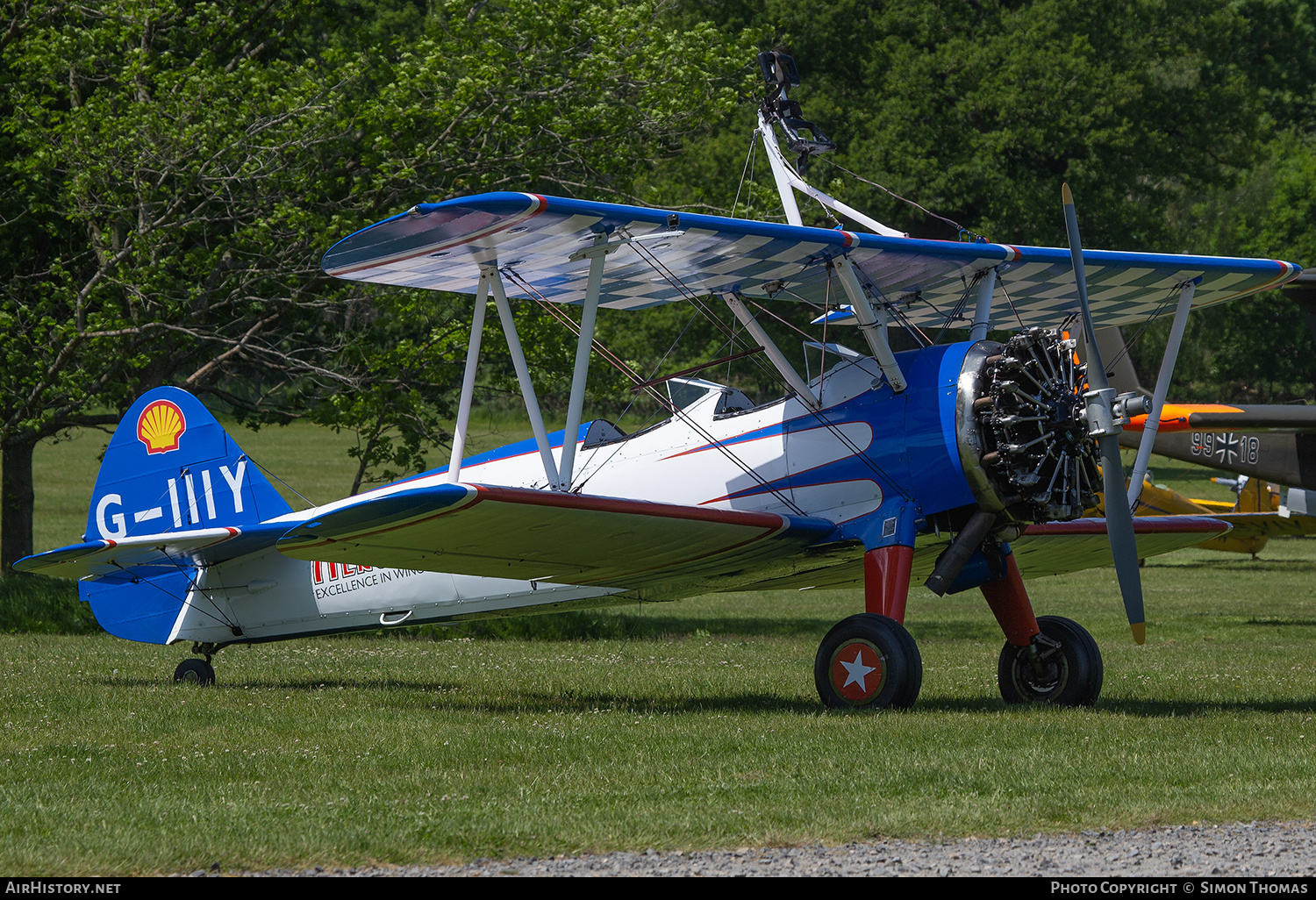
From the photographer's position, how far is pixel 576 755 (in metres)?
7.20

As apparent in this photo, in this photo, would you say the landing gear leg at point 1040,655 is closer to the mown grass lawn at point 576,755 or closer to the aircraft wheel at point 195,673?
the mown grass lawn at point 576,755

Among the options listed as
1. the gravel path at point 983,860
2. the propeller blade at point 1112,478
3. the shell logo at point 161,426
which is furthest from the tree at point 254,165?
the gravel path at point 983,860

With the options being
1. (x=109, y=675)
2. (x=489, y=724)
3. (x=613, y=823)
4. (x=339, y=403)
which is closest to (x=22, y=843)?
(x=613, y=823)

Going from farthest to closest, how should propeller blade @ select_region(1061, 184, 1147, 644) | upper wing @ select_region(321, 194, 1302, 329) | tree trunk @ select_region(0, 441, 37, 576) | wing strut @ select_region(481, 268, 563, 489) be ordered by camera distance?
tree trunk @ select_region(0, 441, 37, 576), wing strut @ select_region(481, 268, 563, 489), propeller blade @ select_region(1061, 184, 1147, 644), upper wing @ select_region(321, 194, 1302, 329)

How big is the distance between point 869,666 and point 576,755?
2.23 meters

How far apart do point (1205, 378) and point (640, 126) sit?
39550mm

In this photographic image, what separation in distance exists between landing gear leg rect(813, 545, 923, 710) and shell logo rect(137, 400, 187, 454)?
636cm

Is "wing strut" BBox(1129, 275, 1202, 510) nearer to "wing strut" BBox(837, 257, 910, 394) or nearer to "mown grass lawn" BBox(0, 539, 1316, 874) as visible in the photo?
"mown grass lawn" BBox(0, 539, 1316, 874)

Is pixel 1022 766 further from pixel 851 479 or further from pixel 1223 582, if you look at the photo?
pixel 1223 582

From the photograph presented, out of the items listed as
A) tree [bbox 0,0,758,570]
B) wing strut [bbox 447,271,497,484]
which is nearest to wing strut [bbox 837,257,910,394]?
wing strut [bbox 447,271,497,484]

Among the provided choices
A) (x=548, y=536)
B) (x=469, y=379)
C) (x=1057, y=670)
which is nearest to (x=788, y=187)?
(x=469, y=379)

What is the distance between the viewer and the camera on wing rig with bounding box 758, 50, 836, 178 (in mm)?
10891

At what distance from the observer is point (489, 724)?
860cm

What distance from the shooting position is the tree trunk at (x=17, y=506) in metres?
18.8
